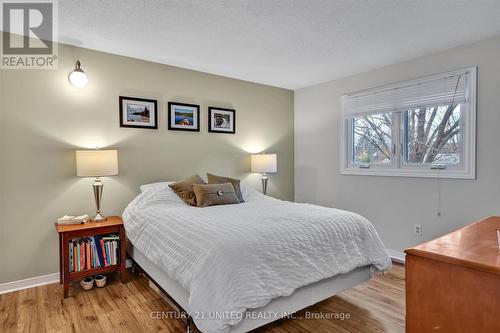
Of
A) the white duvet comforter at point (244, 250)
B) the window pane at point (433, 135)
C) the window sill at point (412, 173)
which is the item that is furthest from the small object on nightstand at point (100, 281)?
the window pane at point (433, 135)

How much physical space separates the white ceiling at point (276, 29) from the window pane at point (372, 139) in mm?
679

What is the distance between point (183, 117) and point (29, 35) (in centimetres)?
162

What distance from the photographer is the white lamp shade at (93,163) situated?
268 centimetres

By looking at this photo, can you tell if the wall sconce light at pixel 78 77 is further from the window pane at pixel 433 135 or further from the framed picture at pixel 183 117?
the window pane at pixel 433 135

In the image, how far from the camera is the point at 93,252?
2691mm

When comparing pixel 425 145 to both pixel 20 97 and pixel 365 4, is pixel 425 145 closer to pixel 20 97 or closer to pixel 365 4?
pixel 365 4

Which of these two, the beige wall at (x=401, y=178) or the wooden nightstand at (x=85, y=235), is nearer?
the wooden nightstand at (x=85, y=235)

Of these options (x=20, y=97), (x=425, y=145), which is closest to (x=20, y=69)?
(x=20, y=97)

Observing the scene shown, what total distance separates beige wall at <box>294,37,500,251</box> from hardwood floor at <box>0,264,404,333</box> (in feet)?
2.92

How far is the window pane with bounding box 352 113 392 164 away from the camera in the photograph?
362 cm

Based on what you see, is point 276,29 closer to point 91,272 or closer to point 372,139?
point 372,139

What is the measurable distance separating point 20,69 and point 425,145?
413 centimetres

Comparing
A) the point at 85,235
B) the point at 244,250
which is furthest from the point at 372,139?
the point at 85,235

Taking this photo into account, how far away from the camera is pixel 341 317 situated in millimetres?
2201
